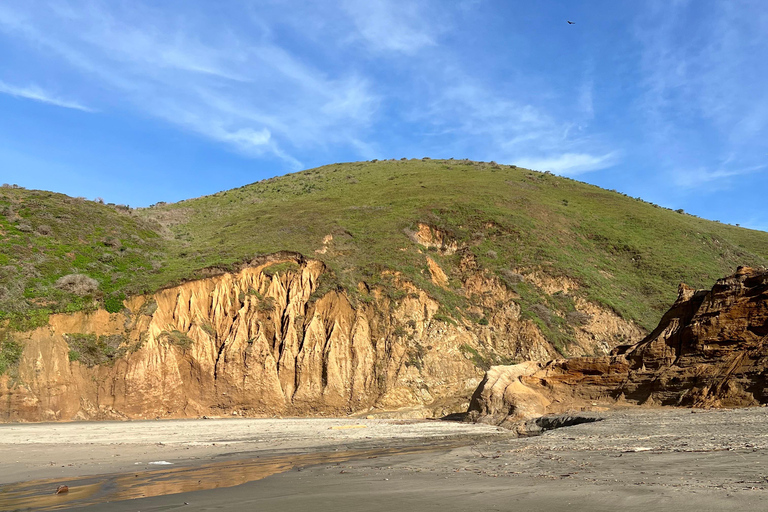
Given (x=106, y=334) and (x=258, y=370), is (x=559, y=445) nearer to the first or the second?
(x=258, y=370)

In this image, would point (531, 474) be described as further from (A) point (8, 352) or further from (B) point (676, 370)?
(A) point (8, 352)

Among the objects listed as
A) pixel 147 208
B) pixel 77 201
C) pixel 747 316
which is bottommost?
pixel 747 316

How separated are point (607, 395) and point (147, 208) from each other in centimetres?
6007

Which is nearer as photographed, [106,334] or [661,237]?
[106,334]

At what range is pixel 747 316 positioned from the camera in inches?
876

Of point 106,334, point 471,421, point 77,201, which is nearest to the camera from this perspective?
point 471,421

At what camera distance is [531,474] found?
31.3ft

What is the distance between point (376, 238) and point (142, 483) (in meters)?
38.2

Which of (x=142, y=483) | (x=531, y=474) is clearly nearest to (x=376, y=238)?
(x=142, y=483)

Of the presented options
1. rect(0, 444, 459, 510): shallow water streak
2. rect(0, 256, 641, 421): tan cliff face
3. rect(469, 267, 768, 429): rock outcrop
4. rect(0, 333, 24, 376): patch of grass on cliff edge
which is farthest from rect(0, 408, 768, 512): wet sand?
rect(0, 256, 641, 421): tan cliff face

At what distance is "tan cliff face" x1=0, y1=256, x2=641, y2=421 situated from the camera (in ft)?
98.5

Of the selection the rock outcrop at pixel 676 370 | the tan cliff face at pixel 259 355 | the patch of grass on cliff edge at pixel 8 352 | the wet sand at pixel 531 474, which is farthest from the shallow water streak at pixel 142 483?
the patch of grass on cliff edge at pixel 8 352

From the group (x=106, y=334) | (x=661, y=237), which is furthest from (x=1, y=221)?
(x=661, y=237)

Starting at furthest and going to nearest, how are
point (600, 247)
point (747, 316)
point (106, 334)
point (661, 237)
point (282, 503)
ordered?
point (661, 237) → point (600, 247) → point (106, 334) → point (747, 316) → point (282, 503)
